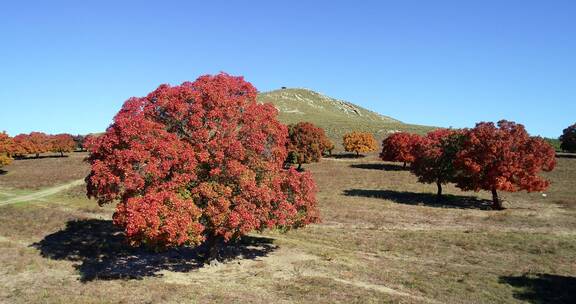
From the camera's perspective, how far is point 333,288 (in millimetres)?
22562

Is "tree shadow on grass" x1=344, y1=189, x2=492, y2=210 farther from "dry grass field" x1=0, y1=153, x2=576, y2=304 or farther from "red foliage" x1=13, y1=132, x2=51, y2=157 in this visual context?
"red foliage" x1=13, y1=132, x2=51, y2=157

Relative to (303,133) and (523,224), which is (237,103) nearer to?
(523,224)

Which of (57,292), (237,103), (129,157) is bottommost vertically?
(57,292)

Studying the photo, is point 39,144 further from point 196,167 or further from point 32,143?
point 196,167

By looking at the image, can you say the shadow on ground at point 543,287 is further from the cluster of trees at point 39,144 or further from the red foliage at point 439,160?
the cluster of trees at point 39,144

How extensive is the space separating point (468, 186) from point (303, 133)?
3417cm

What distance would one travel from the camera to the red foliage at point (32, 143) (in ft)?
368

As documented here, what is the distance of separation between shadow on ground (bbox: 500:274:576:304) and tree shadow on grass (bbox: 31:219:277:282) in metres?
14.8

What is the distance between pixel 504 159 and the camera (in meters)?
49.4

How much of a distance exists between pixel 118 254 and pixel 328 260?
13.5 m

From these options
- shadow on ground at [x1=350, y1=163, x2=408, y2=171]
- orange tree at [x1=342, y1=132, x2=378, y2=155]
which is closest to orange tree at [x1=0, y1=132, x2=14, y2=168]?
shadow on ground at [x1=350, y1=163, x2=408, y2=171]

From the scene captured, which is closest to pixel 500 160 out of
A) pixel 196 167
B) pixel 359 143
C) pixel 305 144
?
pixel 305 144

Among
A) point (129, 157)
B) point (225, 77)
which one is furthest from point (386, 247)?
point (129, 157)

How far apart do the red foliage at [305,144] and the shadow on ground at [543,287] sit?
55.6 m
